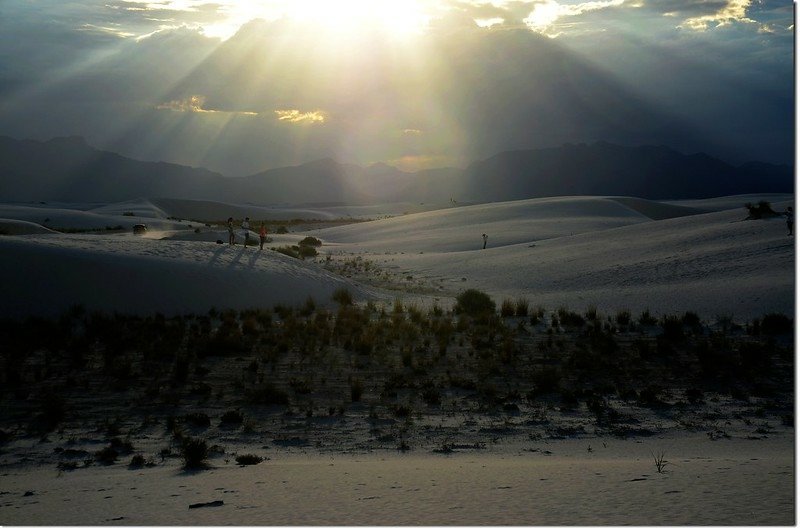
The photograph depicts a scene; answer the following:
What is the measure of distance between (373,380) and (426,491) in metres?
7.03

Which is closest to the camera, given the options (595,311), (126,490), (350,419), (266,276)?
(126,490)

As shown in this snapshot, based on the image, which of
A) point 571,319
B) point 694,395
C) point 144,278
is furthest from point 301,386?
point 144,278

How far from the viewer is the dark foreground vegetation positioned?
11.1 metres

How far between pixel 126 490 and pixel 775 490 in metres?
6.09

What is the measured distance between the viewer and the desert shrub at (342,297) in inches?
1031

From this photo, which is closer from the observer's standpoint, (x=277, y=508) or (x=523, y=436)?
(x=277, y=508)

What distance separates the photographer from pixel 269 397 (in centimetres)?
1281

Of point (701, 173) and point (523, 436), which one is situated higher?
point (701, 173)

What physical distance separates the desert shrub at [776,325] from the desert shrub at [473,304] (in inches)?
299

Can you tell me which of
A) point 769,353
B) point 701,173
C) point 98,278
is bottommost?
point 769,353

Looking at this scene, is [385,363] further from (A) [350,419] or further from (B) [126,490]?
(B) [126,490]

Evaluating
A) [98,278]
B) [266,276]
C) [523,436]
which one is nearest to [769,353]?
[523,436]

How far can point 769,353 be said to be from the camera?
16.6 metres

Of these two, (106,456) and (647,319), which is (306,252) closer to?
(647,319)
